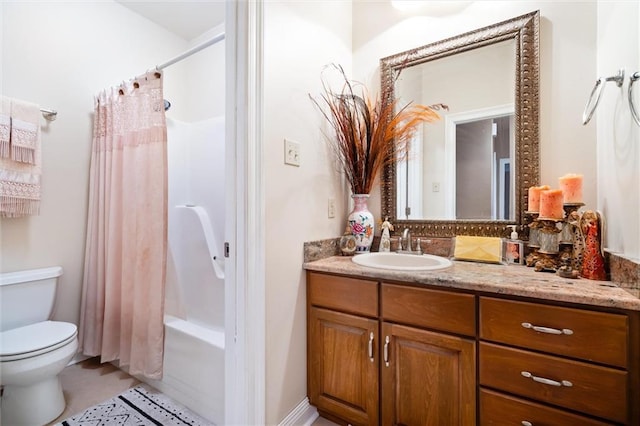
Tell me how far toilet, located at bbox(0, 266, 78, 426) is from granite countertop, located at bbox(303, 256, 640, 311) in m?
1.39

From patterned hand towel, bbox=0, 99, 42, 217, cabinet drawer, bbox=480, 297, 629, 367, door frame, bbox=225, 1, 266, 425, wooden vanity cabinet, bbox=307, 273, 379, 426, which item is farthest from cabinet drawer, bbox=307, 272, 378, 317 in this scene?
patterned hand towel, bbox=0, 99, 42, 217

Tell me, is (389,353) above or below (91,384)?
above

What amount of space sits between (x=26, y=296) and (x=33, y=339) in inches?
14.7

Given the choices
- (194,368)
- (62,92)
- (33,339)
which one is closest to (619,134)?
(194,368)

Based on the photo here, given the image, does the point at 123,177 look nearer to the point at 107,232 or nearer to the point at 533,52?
the point at 107,232

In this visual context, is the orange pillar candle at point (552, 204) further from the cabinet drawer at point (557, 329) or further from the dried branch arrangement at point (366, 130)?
the dried branch arrangement at point (366, 130)

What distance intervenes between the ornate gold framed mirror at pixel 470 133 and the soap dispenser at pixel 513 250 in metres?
0.07

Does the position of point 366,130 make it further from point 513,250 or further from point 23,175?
point 23,175

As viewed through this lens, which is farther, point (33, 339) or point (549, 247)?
point (33, 339)

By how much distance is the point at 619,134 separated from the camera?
1026 millimetres

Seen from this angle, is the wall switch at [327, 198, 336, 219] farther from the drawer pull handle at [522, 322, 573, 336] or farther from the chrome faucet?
the drawer pull handle at [522, 322, 573, 336]

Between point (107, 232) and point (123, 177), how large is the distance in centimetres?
42

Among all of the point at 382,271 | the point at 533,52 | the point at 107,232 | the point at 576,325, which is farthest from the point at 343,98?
the point at 107,232

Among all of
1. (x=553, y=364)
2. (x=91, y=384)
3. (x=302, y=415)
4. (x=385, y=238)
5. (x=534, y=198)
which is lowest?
(x=91, y=384)
